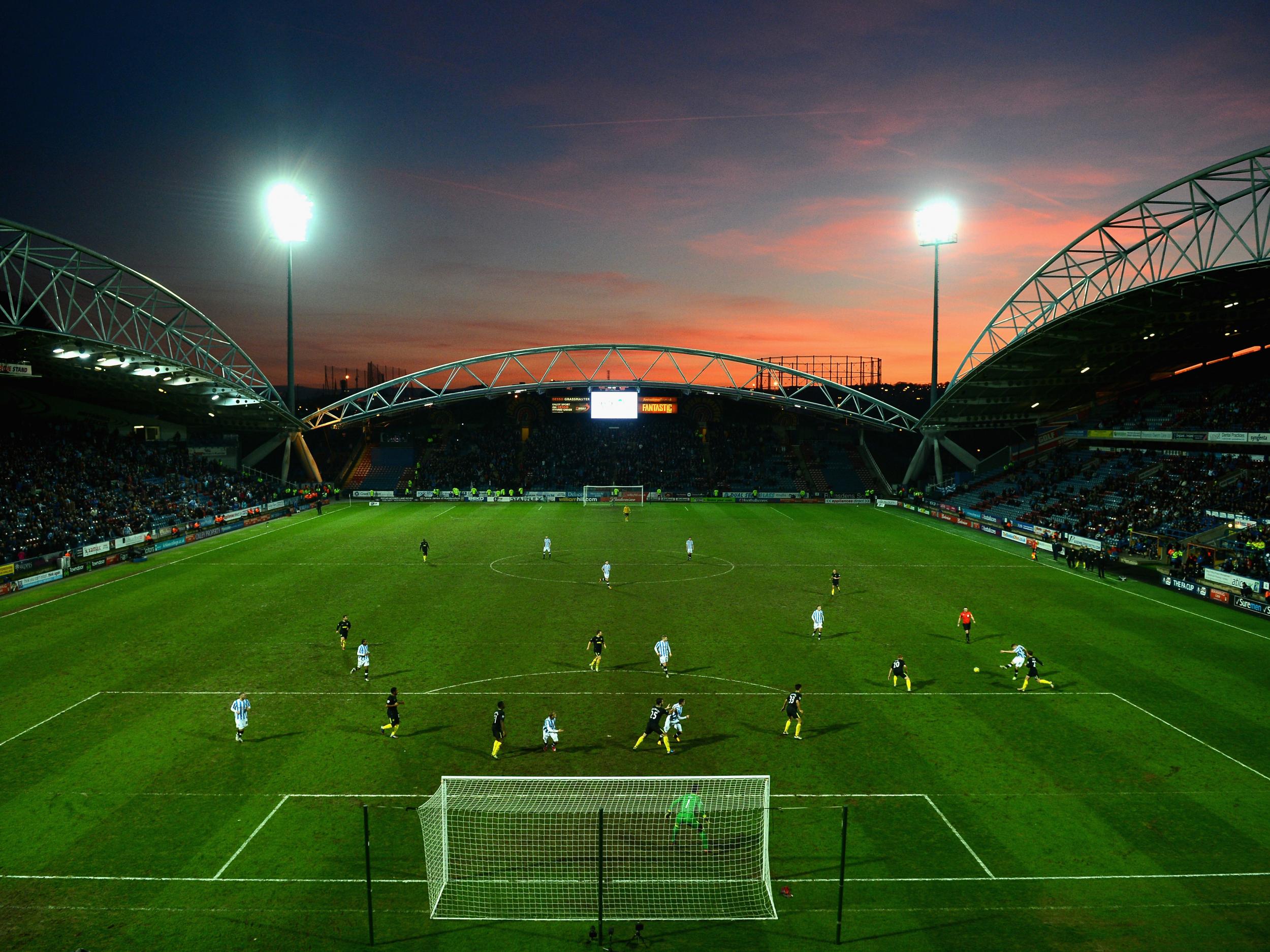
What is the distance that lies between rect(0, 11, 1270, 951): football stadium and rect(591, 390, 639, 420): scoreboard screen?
56.9ft

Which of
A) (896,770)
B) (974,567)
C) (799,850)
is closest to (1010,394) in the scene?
(974,567)

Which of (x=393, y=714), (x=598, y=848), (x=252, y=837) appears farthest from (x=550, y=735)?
(x=252, y=837)

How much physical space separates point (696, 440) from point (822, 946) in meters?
71.1

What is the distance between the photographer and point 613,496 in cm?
7031

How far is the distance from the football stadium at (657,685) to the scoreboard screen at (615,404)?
56.9 ft

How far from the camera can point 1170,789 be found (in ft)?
49.3

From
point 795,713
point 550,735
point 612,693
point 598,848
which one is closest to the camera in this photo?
point 598,848

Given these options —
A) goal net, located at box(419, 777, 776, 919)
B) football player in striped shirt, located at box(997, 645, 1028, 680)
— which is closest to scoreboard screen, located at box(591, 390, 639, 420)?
football player in striped shirt, located at box(997, 645, 1028, 680)

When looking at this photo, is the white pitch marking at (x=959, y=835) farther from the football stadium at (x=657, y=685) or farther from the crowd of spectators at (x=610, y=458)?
the crowd of spectators at (x=610, y=458)

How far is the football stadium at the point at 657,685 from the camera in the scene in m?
11.7

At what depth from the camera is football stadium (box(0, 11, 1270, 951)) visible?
1173 cm

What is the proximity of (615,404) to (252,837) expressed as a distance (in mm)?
62758

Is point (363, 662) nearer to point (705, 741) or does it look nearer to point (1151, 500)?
point (705, 741)

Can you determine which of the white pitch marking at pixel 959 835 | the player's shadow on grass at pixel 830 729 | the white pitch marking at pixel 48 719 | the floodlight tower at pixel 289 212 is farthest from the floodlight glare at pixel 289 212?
the white pitch marking at pixel 959 835
